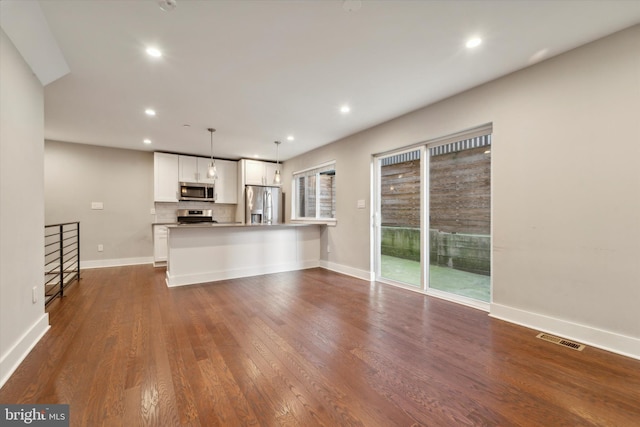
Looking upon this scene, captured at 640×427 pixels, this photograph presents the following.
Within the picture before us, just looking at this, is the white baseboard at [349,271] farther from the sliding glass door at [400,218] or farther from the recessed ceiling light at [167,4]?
the recessed ceiling light at [167,4]

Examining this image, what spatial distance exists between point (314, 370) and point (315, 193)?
14.7ft

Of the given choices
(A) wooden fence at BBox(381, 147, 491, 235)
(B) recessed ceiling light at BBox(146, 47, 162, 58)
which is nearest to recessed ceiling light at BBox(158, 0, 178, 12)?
(B) recessed ceiling light at BBox(146, 47, 162, 58)

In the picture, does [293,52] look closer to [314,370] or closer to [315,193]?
[314,370]

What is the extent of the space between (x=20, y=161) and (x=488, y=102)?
14.4 feet

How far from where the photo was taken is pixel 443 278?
3590mm

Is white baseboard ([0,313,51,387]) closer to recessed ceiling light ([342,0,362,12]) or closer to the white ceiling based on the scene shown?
the white ceiling

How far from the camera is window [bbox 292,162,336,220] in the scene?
5.68 m

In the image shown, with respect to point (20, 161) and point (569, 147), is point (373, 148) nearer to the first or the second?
point (569, 147)

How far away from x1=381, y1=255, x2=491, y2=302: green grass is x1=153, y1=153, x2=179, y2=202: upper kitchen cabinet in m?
4.88

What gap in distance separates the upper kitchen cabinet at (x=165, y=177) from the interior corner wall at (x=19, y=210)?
3.45 m

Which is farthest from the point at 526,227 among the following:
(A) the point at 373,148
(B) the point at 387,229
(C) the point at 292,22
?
(C) the point at 292,22

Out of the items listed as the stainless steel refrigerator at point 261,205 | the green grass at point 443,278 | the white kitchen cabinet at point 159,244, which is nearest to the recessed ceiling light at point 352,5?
the green grass at point 443,278

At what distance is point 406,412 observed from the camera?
Result: 1470mm

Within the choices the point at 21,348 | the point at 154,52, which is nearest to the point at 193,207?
the point at 154,52
